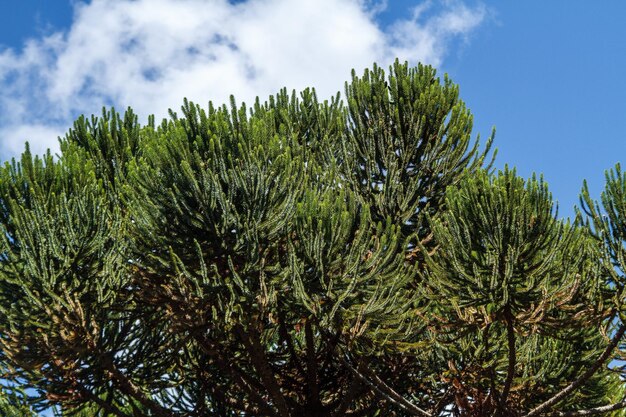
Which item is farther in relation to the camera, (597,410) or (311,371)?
(311,371)

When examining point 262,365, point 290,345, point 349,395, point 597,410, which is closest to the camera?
point 597,410

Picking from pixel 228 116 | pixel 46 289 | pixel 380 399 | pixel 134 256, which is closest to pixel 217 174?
pixel 228 116

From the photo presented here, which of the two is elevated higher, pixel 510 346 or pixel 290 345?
pixel 290 345

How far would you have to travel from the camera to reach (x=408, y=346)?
9.84 m

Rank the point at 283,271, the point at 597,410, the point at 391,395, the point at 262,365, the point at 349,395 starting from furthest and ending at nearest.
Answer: the point at 349,395, the point at 391,395, the point at 262,365, the point at 597,410, the point at 283,271

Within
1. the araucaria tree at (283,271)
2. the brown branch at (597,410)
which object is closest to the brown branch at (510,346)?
the araucaria tree at (283,271)

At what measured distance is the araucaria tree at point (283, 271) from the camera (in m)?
8.98

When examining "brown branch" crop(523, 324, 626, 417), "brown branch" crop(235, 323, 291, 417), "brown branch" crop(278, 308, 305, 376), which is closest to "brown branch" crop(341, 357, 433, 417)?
"brown branch" crop(278, 308, 305, 376)

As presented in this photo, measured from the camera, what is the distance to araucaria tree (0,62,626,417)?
898 centimetres

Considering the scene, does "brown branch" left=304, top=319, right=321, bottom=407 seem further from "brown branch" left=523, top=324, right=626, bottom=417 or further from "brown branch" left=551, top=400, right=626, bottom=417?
"brown branch" left=551, top=400, right=626, bottom=417

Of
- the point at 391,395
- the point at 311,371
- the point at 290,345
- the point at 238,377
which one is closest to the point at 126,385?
the point at 238,377

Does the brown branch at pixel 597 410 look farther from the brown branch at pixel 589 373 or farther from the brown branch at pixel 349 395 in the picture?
the brown branch at pixel 349 395

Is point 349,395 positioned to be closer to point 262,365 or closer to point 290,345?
point 290,345

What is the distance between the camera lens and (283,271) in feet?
30.2
